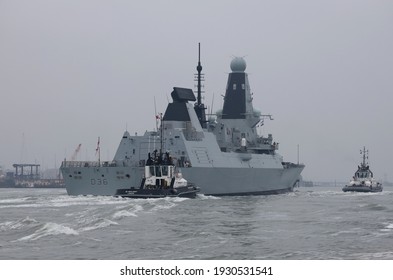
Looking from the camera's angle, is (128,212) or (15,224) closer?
(15,224)

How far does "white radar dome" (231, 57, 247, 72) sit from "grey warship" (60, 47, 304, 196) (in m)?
0.83

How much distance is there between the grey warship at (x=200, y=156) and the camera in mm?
60719

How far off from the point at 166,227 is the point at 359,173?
203ft

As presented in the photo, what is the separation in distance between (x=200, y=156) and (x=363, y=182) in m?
30.7

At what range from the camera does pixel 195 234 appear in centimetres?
2845

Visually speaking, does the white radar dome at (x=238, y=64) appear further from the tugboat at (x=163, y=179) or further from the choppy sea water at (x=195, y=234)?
the choppy sea water at (x=195, y=234)

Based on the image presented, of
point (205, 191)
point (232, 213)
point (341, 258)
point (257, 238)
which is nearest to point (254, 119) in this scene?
point (205, 191)

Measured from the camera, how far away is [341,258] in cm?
2166

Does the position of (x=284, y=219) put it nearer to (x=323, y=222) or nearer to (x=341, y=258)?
(x=323, y=222)

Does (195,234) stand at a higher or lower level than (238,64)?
lower

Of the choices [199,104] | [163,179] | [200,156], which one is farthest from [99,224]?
[199,104]

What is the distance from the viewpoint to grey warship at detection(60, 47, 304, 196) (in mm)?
60719

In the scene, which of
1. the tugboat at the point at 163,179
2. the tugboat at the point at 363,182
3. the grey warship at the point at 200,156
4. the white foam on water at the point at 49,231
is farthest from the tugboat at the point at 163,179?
the tugboat at the point at 363,182

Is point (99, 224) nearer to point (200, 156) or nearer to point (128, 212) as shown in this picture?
point (128, 212)
